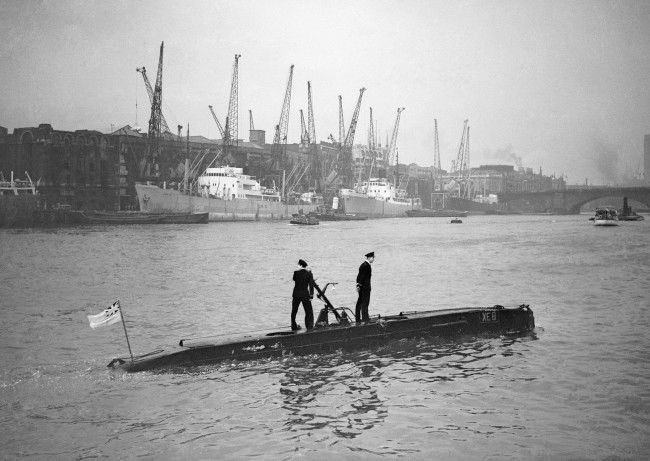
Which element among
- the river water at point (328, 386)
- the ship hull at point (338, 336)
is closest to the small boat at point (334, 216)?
the river water at point (328, 386)

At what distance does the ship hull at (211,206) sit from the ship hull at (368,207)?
60.3 ft

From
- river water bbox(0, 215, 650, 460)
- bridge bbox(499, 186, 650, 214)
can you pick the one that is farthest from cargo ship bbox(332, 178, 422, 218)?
river water bbox(0, 215, 650, 460)

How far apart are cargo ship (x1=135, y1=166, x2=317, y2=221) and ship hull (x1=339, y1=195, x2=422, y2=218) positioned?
79.9ft

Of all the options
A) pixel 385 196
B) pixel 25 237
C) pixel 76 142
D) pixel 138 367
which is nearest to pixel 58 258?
pixel 25 237

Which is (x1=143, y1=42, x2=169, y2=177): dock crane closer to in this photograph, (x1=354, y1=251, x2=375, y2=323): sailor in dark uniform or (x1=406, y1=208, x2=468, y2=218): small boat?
(x1=406, y1=208, x2=468, y2=218): small boat

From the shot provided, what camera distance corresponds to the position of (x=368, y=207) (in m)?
152

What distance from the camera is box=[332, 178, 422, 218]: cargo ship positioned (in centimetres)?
14825

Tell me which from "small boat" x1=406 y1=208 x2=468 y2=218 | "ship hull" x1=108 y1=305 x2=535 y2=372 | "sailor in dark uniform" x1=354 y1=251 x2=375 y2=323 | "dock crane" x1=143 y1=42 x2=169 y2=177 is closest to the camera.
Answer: "ship hull" x1=108 y1=305 x2=535 y2=372

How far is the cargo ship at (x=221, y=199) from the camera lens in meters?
103

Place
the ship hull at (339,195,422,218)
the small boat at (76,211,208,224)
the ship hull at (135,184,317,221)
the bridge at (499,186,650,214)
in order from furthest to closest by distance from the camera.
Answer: the ship hull at (339,195,422,218) < the bridge at (499,186,650,214) < the ship hull at (135,184,317,221) < the small boat at (76,211,208,224)

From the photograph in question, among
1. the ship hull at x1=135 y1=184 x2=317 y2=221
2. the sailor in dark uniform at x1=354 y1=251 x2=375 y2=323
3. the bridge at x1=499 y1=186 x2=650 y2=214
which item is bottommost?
the sailor in dark uniform at x1=354 y1=251 x2=375 y2=323

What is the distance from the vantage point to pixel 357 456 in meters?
9.68

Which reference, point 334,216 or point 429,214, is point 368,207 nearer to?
point 334,216

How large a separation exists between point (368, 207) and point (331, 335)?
13674cm
